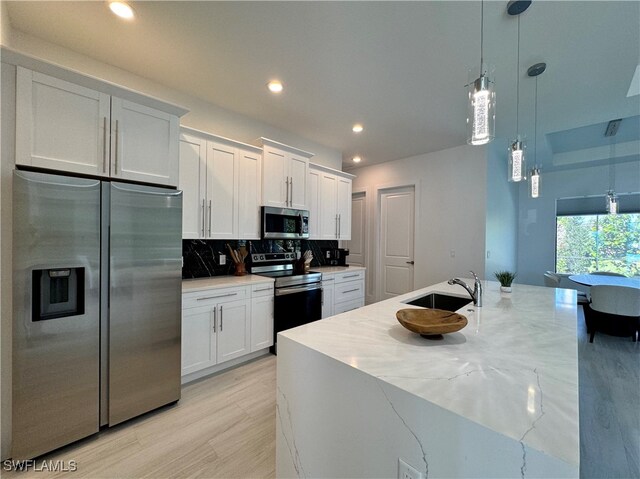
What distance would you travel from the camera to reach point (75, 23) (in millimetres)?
1864

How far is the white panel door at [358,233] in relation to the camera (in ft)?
17.9

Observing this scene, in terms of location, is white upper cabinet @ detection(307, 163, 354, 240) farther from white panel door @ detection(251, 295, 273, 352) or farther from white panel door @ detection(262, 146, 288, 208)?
white panel door @ detection(251, 295, 273, 352)

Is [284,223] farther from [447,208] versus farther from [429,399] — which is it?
[429,399]

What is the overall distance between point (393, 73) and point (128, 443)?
3471 millimetres

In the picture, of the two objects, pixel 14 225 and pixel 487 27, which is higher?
pixel 487 27

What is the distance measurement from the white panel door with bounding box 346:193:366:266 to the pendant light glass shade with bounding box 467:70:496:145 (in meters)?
3.91

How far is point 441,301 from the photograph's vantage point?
7.65 ft

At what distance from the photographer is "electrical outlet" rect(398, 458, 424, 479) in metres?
0.83

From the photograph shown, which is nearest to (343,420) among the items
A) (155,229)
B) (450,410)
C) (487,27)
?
(450,410)

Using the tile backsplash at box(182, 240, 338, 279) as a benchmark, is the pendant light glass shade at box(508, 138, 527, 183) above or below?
above

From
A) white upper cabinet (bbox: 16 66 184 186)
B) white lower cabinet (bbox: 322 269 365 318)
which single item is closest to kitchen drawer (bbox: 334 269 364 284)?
white lower cabinet (bbox: 322 269 365 318)

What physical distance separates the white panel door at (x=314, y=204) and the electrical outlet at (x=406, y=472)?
10.2 feet

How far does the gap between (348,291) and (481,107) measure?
2876mm

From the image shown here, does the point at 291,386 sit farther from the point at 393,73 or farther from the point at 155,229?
the point at 393,73
